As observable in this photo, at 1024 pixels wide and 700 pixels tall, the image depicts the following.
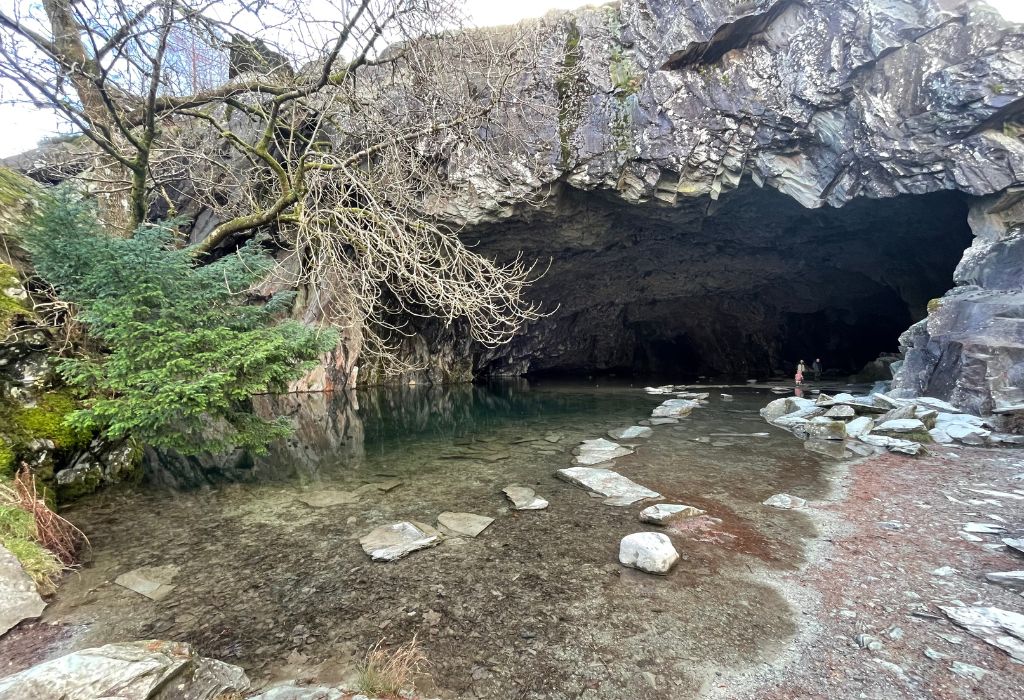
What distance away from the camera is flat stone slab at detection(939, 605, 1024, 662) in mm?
2664

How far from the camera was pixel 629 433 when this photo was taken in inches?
378

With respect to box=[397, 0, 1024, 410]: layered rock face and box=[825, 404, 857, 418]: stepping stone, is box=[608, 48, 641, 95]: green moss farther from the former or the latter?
box=[825, 404, 857, 418]: stepping stone

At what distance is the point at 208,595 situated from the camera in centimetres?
351

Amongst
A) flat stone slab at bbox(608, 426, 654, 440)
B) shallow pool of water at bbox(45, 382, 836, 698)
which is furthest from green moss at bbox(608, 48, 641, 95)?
shallow pool of water at bbox(45, 382, 836, 698)

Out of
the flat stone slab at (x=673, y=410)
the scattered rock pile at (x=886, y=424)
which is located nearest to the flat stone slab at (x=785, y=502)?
the scattered rock pile at (x=886, y=424)

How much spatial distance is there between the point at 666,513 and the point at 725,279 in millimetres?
23123

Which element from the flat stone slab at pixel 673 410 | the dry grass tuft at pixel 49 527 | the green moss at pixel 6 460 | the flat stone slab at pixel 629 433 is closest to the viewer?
the dry grass tuft at pixel 49 527

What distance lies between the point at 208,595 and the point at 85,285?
3.79m

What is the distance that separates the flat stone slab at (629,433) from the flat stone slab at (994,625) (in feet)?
20.4

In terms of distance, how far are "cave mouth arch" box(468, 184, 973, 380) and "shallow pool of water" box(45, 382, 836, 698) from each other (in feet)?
40.8

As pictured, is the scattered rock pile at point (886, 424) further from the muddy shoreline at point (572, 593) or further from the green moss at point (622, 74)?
the green moss at point (622, 74)

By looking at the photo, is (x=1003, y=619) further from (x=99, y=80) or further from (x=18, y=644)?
(x=99, y=80)

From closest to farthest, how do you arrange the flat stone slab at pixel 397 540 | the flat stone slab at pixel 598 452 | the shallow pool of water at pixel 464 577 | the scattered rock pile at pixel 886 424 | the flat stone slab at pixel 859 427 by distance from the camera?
the shallow pool of water at pixel 464 577 → the flat stone slab at pixel 397 540 → the flat stone slab at pixel 598 452 → the scattered rock pile at pixel 886 424 → the flat stone slab at pixel 859 427

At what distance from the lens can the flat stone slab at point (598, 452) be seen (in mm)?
7520
